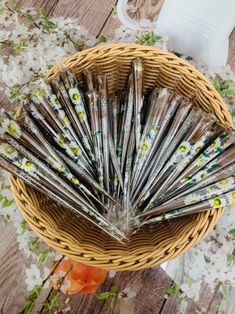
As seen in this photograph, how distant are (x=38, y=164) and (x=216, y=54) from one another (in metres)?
0.47

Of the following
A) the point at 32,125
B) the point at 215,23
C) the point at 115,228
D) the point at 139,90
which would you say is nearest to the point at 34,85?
the point at 32,125

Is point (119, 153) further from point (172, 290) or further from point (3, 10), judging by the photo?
point (3, 10)

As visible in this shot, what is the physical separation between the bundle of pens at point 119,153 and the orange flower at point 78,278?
0.46 feet

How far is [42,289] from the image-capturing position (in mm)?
959

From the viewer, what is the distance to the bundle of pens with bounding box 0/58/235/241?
2.76 feet

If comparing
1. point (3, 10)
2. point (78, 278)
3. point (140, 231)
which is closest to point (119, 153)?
point (140, 231)

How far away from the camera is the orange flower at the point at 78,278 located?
0.96m

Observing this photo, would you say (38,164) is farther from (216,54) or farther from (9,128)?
(216,54)

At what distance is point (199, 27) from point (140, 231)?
0.44m

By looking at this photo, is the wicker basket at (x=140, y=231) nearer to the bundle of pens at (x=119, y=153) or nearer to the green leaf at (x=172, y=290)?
the bundle of pens at (x=119, y=153)

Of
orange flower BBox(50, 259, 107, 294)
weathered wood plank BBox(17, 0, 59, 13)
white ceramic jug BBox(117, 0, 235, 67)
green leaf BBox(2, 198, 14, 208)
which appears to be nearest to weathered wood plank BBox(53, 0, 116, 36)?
weathered wood plank BBox(17, 0, 59, 13)

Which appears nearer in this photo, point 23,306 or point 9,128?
point 9,128

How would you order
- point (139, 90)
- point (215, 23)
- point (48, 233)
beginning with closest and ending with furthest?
point (48, 233) → point (139, 90) → point (215, 23)

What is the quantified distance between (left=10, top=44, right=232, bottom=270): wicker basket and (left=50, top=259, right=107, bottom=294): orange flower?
0.12 m
